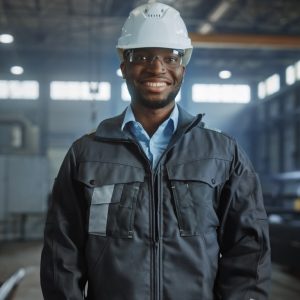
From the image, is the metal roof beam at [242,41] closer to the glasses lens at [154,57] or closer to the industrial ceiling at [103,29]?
the industrial ceiling at [103,29]

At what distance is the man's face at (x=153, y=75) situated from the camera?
1568 mm

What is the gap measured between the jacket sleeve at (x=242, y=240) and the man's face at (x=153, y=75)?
31 centimetres

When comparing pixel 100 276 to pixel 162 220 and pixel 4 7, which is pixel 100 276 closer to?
pixel 162 220

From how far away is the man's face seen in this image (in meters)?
1.57

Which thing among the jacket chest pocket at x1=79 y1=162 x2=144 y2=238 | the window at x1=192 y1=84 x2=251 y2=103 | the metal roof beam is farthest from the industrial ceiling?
the jacket chest pocket at x1=79 y1=162 x2=144 y2=238

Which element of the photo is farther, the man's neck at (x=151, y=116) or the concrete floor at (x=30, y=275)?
the concrete floor at (x=30, y=275)

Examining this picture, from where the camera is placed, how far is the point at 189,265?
1.46 m

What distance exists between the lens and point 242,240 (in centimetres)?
151

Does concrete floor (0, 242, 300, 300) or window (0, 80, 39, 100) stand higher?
window (0, 80, 39, 100)

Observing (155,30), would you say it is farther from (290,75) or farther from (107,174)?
(290,75)

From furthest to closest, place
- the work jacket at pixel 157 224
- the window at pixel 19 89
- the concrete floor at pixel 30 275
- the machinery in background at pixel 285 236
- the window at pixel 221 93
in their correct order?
1. the window at pixel 221 93
2. the window at pixel 19 89
3. the machinery in background at pixel 285 236
4. the concrete floor at pixel 30 275
5. the work jacket at pixel 157 224

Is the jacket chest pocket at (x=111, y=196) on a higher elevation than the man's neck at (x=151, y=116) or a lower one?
lower

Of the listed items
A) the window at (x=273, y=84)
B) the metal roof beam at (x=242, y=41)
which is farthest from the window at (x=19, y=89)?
the metal roof beam at (x=242, y=41)

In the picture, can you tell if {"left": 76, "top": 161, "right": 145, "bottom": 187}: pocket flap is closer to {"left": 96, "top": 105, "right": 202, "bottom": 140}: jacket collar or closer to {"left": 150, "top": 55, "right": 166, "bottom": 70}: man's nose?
{"left": 96, "top": 105, "right": 202, "bottom": 140}: jacket collar
